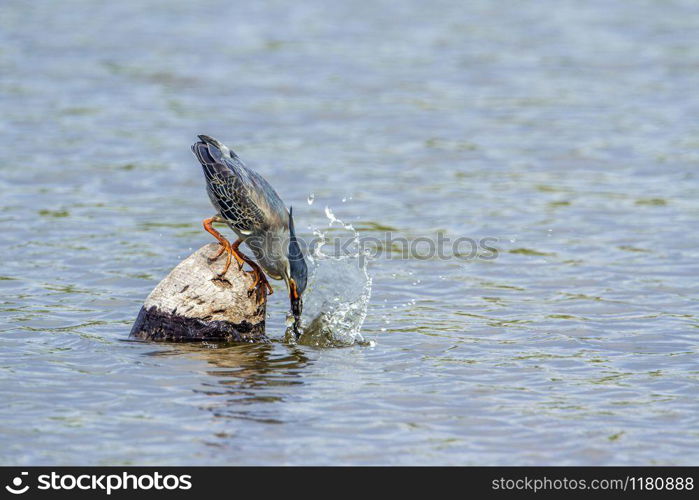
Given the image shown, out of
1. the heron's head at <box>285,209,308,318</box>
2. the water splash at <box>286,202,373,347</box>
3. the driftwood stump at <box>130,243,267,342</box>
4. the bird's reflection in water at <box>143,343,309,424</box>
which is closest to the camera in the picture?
the bird's reflection in water at <box>143,343,309,424</box>

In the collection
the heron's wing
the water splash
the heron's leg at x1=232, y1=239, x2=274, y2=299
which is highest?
the heron's wing

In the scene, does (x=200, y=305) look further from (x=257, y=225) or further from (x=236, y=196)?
(x=236, y=196)

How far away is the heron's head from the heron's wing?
0.26 meters

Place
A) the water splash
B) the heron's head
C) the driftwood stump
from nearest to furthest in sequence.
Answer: the driftwood stump < the heron's head < the water splash

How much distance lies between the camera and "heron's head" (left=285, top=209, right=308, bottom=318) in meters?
7.72

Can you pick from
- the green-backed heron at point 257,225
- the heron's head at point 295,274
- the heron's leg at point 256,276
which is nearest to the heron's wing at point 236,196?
the green-backed heron at point 257,225

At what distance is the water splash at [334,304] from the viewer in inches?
317

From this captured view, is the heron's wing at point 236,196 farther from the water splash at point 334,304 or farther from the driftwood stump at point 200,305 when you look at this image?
the water splash at point 334,304

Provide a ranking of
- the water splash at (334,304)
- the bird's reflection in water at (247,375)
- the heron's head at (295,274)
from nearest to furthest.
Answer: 1. the bird's reflection in water at (247,375)
2. the heron's head at (295,274)
3. the water splash at (334,304)

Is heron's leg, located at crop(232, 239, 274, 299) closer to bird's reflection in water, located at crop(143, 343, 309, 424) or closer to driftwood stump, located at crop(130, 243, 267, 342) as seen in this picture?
driftwood stump, located at crop(130, 243, 267, 342)

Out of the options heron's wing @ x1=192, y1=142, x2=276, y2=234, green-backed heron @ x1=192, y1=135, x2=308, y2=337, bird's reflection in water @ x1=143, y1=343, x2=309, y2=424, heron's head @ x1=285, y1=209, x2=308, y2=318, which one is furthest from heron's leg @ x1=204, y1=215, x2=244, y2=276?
bird's reflection in water @ x1=143, y1=343, x2=309, y2=424

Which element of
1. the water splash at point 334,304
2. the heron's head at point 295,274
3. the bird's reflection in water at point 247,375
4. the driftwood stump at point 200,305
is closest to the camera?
the bird's reflection in water at point 247,375

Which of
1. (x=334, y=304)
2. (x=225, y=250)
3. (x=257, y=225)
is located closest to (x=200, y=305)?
(x=225, y=250)

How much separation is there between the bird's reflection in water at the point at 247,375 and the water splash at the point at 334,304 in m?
0.32
